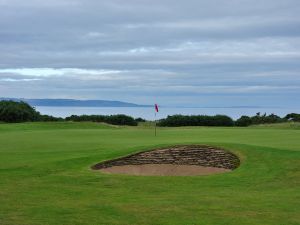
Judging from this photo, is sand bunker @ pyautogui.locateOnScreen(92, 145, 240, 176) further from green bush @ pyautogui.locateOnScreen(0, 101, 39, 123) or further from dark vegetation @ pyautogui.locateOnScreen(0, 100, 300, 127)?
green bush @ pyautogui.locateOnScreen(0, 101, 39, 123)

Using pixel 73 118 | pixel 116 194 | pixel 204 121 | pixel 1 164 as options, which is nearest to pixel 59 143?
pixel 1 164

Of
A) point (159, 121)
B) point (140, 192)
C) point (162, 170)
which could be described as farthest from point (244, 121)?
point (140, 192)

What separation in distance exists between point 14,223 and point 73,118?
55270mm

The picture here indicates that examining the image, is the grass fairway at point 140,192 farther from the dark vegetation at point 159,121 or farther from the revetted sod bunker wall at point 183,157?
the dark vegetation at point 159,121

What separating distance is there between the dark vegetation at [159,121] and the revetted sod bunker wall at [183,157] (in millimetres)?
33186

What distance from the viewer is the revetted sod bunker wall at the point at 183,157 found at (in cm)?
1847

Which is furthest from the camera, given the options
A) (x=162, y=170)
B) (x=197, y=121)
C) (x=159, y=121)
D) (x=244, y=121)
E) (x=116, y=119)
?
(x=116, y=119)

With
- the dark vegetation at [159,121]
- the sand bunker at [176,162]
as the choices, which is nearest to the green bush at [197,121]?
the dark vegetation at [159,121]

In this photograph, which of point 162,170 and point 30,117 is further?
point 30,117

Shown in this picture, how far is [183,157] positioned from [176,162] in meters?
0.33

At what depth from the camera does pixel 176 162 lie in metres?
19.1

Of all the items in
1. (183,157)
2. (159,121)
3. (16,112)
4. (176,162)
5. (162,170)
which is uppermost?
(16,112)

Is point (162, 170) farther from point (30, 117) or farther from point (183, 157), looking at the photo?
point (30, 117)

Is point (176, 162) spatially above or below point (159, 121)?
below
